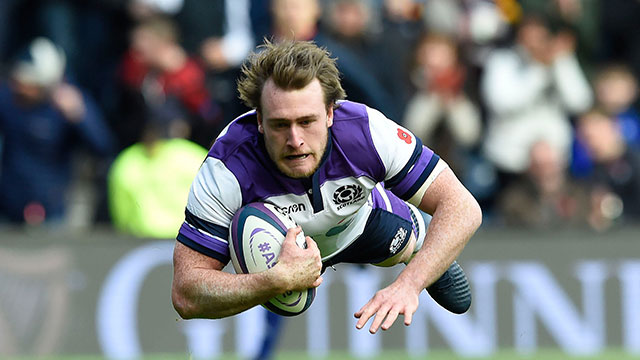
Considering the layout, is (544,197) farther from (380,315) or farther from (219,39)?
(380,315)

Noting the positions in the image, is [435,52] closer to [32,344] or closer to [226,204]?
[32,344]

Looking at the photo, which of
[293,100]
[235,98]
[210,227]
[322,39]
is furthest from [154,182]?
[293,100]

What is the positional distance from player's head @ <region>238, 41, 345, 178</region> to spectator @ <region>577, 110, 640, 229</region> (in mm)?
6475

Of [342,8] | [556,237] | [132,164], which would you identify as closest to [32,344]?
[132,164]

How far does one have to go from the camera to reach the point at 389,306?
6.02 m

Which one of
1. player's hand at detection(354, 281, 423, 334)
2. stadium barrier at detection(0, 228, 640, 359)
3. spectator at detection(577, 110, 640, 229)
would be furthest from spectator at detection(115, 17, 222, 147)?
player's hand at detection(354, 281, 423, 334)

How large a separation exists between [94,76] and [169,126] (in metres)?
1.22

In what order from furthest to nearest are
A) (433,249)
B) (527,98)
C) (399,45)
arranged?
(399,45), (527,98), (433,249)

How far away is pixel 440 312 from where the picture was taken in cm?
1201

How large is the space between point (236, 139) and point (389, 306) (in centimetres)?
129

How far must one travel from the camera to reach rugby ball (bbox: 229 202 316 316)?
624 centimetres

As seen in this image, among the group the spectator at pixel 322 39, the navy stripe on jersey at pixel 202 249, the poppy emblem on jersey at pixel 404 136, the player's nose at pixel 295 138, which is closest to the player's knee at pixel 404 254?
the poppy emblem on jersey at pixel 404 136

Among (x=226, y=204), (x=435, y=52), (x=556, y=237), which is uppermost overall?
(x=226, y=204)

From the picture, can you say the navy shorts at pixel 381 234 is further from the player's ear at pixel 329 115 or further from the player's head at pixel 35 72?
the player's head at pixel 35 72
